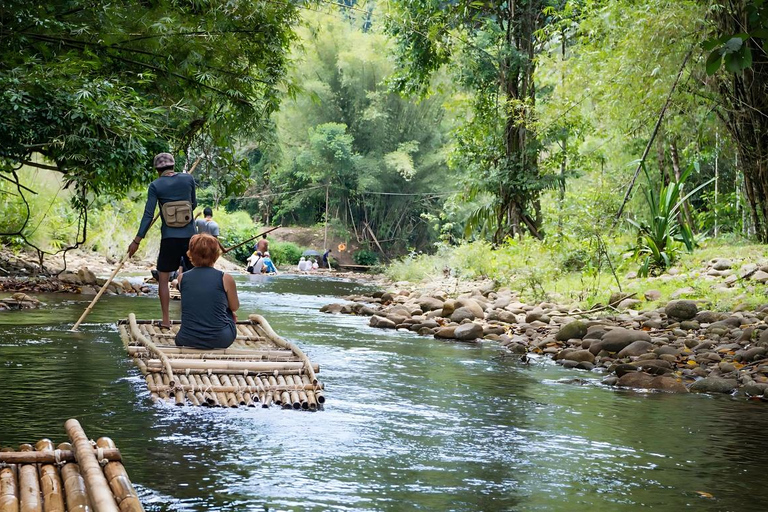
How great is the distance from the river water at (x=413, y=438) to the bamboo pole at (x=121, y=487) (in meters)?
0.51

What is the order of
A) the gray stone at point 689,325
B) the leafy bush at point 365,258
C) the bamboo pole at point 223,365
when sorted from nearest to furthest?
1. the bamboo pole at point 223,365
2. the gray stone at point 689,325
3. the leafy bush at point 365,258

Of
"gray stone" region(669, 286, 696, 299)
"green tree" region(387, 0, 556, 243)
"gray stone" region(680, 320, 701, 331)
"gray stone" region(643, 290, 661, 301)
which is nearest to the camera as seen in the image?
"gray stone" region(680, 320, 701, 331)

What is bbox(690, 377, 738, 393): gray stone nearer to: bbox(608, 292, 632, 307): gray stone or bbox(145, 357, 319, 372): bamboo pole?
bbox(145, 357, 319, 372): bamboo pole

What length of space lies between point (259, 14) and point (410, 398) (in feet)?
19.9

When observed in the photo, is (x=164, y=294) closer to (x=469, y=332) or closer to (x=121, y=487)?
(x=469, y=332)

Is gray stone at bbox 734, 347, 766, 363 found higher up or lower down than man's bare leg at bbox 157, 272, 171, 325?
lower down

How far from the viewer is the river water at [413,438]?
4070 mm

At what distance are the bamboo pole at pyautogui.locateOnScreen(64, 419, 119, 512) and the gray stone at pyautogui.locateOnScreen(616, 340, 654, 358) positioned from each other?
6.12 m

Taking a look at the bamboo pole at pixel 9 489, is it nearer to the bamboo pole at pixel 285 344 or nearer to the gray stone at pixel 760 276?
the bamboo pole at pixel 285 344

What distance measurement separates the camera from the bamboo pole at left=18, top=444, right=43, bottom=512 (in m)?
2.91

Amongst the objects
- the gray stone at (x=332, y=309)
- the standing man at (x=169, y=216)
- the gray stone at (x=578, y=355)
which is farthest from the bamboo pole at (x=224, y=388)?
the gray stone at (x=332, y=309)

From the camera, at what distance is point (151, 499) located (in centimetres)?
375

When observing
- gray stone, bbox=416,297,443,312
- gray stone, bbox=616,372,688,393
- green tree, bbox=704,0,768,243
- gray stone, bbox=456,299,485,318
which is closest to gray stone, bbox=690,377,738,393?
gray stone, bbox=616,372,688,393

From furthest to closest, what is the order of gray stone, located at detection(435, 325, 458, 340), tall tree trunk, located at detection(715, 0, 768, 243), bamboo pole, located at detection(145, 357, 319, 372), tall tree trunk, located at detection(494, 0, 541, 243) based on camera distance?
tall tree trunk, located at detection(494, 0, 541, 243), gray stone, located at detection(435, 325, 458, 340), tall tree trunk, located at detection(715, 0, 768, 243), bamboo pole, located at detection(145, 357, 319, 372)
